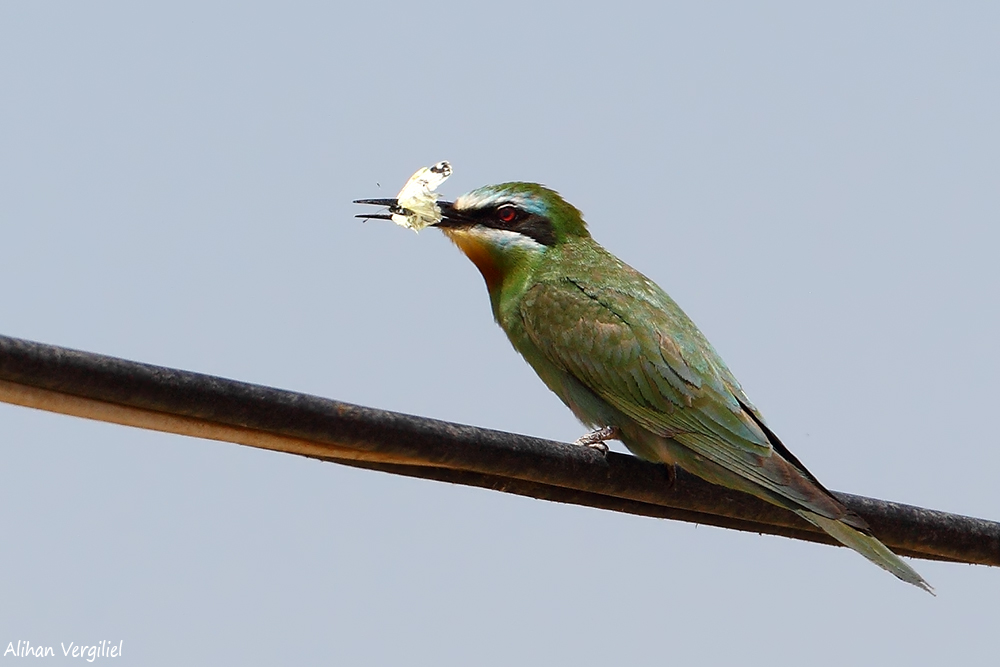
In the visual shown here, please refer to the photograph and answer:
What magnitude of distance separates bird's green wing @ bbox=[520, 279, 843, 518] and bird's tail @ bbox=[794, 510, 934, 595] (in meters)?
0.22

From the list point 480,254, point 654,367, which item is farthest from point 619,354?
point 480,254

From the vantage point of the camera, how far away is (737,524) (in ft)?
10.2

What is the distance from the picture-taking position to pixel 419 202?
15.3 ft

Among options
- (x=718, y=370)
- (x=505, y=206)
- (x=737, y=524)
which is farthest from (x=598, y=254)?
(x=737, y=524)

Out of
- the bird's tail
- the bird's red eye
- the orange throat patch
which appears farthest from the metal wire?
the bird's red eye

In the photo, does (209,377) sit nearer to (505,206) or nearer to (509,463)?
(509,463)

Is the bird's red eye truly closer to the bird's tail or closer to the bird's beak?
the bird's beak

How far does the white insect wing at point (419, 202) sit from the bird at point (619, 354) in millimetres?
39

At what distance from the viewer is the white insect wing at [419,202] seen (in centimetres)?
464

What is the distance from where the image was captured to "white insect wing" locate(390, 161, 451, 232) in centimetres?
464

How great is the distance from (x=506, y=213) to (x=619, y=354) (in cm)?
90

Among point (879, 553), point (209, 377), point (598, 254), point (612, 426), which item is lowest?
point (879, 553)

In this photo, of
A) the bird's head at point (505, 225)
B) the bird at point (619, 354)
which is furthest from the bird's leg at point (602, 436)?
the bird's head at point (505, 225)

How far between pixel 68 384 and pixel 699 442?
7.00 feet
